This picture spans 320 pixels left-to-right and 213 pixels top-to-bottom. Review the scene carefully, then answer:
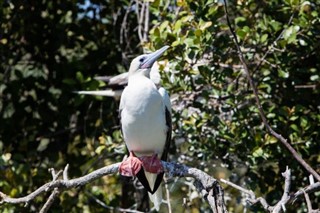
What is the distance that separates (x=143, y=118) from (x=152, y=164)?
338mm

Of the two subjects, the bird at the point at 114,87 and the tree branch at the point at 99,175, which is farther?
the bird at the point at 114,87

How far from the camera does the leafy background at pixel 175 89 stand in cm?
518

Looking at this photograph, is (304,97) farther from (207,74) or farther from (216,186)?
(216,186)

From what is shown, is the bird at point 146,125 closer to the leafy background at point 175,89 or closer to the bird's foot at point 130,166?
the bird's foot at point 130,166

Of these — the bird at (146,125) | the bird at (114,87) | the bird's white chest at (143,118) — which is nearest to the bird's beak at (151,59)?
the bird at (146,125)

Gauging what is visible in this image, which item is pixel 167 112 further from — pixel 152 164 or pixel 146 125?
pixel 152 164

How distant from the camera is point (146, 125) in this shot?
4.62 metres

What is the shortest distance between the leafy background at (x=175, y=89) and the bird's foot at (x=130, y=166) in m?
0.34

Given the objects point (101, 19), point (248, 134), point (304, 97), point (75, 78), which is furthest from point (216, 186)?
point (101, 19)

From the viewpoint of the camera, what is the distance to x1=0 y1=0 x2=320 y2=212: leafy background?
5.18m

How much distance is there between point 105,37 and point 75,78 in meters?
0.55

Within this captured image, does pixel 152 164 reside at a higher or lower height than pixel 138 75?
lower

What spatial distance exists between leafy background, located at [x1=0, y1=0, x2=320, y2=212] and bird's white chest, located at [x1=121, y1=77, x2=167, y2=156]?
463mm

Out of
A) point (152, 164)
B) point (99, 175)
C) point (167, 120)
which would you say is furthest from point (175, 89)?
point (99, 175)
